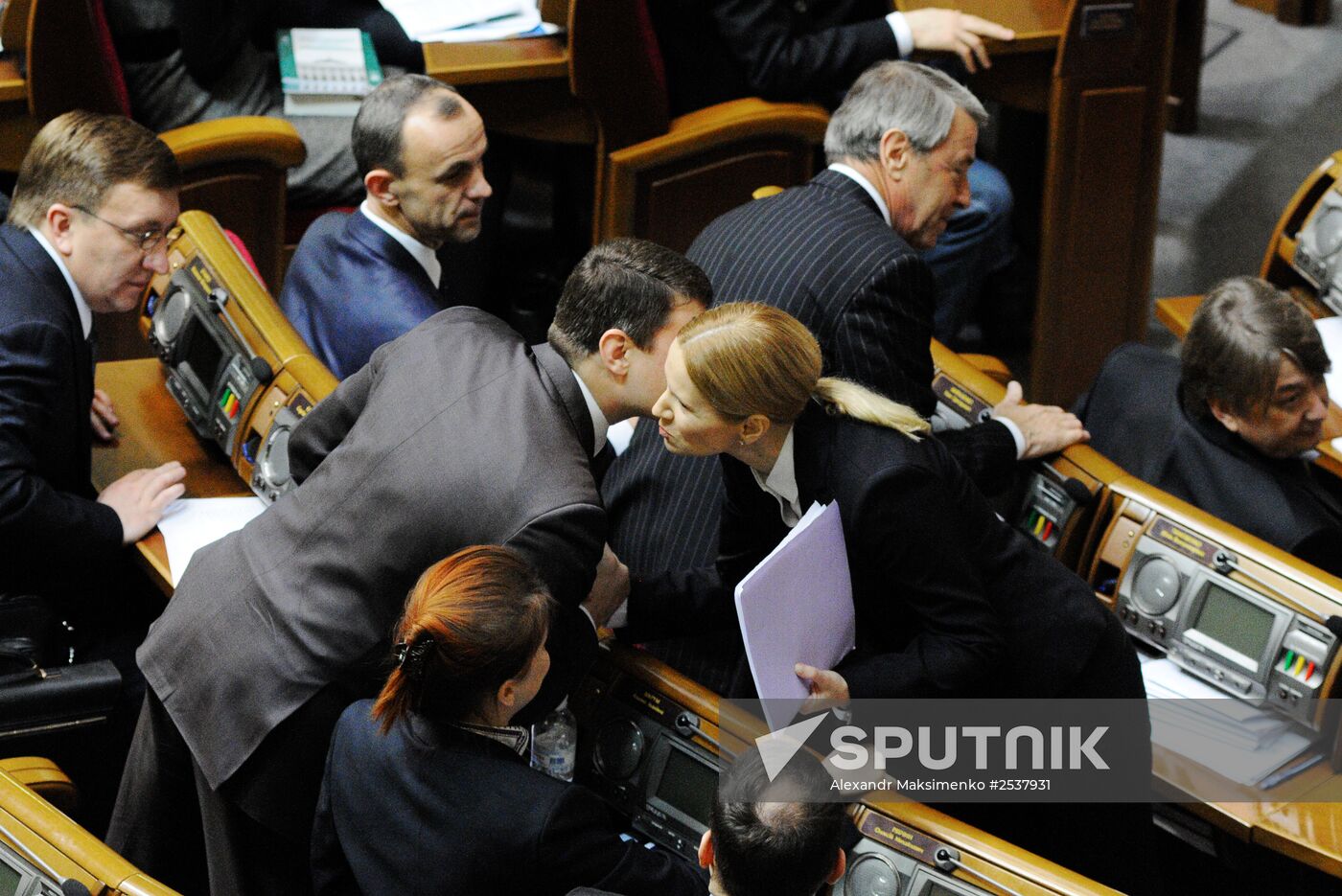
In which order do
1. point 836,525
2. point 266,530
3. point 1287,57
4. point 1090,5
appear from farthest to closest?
point 1287,57 → point 1090,5 → point 266,530 → point 836,525

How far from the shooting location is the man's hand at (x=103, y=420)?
285 centimetres

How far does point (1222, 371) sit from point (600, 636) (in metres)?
1.18

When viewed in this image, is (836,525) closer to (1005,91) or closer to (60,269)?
(60,269)

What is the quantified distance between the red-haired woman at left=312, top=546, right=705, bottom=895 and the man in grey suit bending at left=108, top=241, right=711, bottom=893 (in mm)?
141

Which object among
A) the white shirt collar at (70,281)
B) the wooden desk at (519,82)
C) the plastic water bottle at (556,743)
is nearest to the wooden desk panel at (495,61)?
the wooden desk at (519,82)

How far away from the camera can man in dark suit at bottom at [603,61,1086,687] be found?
243 centimetres

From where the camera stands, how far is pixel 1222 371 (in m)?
2.63

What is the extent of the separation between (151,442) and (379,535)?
3.48ft

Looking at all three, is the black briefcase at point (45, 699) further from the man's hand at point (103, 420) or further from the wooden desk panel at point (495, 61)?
the wooden desk panel at point (495, 61)

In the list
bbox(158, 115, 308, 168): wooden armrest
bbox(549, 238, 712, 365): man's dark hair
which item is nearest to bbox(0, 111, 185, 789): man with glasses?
bbox(158, 115, 308, 168): wooden armrest

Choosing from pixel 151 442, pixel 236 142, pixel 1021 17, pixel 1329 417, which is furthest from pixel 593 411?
pixel 1021 17

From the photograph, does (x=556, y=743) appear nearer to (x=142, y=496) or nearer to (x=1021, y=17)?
(x=142, y=496)

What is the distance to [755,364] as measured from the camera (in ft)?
6.20

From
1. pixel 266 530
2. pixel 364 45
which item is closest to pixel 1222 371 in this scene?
pixel 266 530
